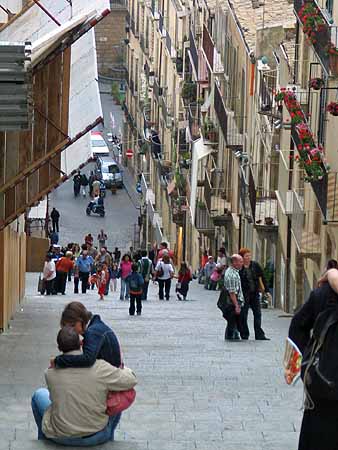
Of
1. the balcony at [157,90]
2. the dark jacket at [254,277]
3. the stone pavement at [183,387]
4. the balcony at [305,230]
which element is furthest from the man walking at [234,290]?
the balcony at [157,90]

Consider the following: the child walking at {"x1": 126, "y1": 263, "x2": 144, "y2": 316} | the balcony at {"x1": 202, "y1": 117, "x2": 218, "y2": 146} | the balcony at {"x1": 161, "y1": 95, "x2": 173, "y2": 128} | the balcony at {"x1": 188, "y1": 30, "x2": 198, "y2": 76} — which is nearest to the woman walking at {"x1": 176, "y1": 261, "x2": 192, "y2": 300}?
the child walking at {"x1": 126, "y1": 263, "x2": 144, "y2": 316}

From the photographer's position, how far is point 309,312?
10.0m

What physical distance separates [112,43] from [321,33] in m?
64.3

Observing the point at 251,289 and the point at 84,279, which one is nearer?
the point at 251,289

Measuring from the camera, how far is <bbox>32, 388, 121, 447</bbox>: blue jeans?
1254 cm

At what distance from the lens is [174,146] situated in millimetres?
66188

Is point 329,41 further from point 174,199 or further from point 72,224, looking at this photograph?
point 72,224

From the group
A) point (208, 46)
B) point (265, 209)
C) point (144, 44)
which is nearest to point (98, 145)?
point (144, 44)

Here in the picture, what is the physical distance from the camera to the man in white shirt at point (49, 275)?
121 feet

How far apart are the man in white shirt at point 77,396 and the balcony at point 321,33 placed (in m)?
18.5

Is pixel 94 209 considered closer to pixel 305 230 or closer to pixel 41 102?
pixel 305 230

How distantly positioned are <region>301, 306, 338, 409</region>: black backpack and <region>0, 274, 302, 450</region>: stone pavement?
3.09 meters

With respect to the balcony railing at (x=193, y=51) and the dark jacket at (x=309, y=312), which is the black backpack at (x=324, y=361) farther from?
the balcony railing at (x=193, y=51)

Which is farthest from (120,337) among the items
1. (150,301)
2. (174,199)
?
(174,199)
